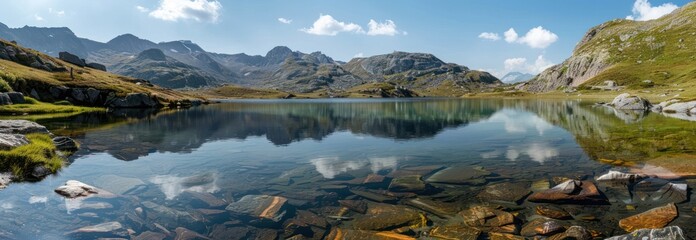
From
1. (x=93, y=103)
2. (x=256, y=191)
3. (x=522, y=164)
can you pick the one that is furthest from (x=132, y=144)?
(x=93, y=103)

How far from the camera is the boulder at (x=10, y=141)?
91.6 ft

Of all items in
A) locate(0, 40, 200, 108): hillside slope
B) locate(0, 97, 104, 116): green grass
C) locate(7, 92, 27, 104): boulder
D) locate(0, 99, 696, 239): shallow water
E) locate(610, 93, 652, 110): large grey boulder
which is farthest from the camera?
locate(0, 40, 200, 108): hillside slope

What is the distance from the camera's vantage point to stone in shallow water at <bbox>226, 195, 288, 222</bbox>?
1891 centimetres

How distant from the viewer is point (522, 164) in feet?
103

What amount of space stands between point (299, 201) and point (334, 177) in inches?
258

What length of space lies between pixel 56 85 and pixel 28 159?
4674 inches

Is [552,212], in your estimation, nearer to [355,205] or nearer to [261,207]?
[355,205]

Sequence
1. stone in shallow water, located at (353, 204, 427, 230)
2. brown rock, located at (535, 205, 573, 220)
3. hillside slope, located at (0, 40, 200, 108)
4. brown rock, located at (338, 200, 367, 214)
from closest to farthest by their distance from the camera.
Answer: stone in shallow water, located at (353, 204, 427, 230)
brown rock, located at (535, 205, 573, 220)
brown rock, located at (338, 200, 367, 214)
hillside slope, located at (0, 40, 200, 108)

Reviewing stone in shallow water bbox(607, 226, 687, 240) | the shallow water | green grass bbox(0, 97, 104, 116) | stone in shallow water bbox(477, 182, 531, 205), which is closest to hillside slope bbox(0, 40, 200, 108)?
green grass bbox(0, 97, 104, 116)

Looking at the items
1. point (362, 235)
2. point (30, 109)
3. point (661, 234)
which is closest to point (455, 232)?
point (362, 235)

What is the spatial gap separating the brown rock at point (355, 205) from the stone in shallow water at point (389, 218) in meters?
0.38

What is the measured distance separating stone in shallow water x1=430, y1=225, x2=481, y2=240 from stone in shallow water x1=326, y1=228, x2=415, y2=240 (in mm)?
1363

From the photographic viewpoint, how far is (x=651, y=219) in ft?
54.3

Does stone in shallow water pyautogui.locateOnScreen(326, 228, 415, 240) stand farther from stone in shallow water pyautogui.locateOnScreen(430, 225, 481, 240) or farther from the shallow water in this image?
stone in shallow water pyautogui.locateOnScreen(430, 225, 481, 240)
